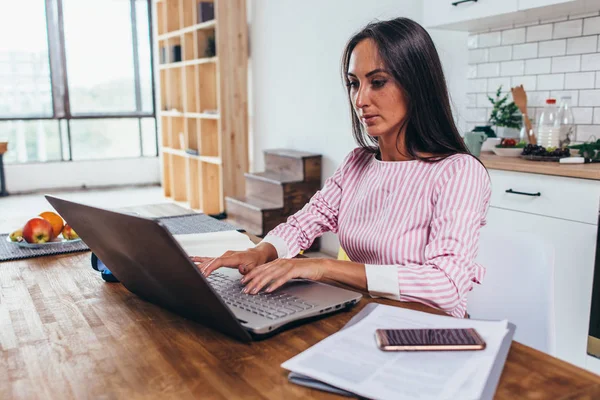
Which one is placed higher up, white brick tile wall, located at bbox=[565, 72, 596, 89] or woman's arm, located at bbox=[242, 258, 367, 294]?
white brick tile wall, located at bbox=[565, 72, 596, 89]

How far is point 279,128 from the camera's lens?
16.7ft

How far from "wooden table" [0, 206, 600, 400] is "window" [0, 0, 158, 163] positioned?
22.9 feet

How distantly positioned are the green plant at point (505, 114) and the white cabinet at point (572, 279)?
781 mm

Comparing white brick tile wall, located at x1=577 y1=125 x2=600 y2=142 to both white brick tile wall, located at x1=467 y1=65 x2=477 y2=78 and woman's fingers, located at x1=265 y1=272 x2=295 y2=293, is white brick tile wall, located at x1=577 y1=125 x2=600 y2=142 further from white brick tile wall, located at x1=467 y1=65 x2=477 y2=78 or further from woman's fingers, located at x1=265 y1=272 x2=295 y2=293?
woman's fingers, located at x1=265 y1=272 x2=295 y2=293

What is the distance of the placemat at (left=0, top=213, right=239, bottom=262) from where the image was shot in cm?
150

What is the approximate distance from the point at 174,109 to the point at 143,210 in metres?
4.65

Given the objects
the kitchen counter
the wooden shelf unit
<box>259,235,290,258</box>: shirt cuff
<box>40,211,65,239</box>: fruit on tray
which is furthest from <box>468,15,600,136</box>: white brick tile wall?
the wooden shelf unit

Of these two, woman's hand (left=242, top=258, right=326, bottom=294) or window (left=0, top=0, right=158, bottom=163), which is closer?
woman's hand (left=242, top=258, right=326, bottom=294)

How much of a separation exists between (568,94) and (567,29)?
0.99 ft

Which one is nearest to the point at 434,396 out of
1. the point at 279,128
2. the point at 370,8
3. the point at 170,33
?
the point at 370,8

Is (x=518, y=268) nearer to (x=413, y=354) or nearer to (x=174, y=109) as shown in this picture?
(x=413, y=354)

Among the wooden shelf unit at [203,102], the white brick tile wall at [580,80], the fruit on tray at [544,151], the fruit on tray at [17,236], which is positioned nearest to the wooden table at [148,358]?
the fruit on tray at [17,236]

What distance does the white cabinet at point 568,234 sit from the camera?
2172 millimetres

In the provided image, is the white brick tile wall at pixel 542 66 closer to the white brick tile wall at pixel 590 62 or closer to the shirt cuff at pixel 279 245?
the white brick tile wall at pixel 590 62
